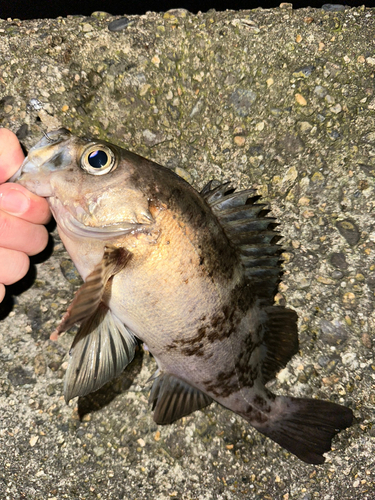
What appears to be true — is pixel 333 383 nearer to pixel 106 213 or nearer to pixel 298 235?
pixel 298 235

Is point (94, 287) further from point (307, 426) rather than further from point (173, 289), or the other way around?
point (307, 426)

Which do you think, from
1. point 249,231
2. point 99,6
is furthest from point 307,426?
point 99,6

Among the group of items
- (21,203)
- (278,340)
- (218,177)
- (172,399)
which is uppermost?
(21,203)

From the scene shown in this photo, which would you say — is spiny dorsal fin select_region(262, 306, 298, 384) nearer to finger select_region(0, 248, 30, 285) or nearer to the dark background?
finger select_region(0, 248, 30, 285)

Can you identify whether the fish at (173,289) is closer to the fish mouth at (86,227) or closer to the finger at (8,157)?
the fish mouth at (86,227)

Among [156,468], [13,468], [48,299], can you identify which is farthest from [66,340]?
[156,468]

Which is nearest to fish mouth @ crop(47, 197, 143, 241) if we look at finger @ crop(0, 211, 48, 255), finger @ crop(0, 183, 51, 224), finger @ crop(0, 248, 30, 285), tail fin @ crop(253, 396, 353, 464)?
finger @ crop(0, 183, 51, 224)
